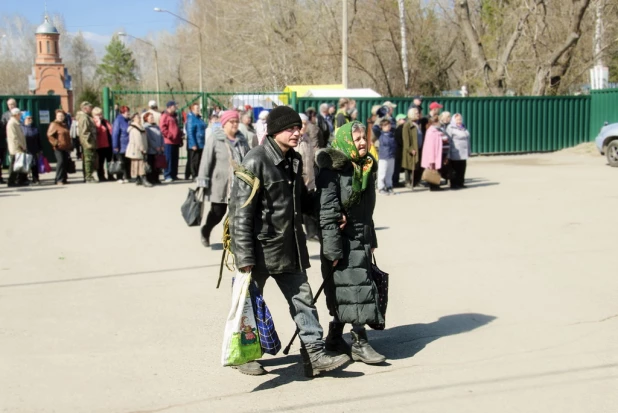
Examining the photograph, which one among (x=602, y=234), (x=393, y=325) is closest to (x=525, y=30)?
(x=602, y=234)

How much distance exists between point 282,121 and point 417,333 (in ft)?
7.41

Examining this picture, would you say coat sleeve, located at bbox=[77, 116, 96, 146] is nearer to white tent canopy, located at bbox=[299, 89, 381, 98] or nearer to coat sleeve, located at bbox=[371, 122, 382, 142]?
coat sleeve, located at bbox=[371, 122, 382, 142]

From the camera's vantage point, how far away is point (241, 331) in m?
5.34

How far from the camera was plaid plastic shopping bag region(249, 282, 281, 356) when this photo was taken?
5445 millimetres

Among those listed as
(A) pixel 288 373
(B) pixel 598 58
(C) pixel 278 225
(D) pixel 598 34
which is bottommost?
(A) pixel 288 373

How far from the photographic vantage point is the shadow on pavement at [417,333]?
621cm

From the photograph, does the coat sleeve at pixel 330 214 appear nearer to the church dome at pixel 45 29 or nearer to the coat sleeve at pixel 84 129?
the coat sleeve at pixel 84 129

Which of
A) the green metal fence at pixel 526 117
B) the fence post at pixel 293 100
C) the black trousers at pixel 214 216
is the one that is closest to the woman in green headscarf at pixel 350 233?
the black trousers at pixel 214 216

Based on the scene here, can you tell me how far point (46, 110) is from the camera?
20781 millimetres

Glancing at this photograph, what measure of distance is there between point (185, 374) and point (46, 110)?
54.3ft

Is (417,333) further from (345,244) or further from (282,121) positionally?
(282,121)

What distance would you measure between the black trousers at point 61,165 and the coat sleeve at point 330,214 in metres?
13.5

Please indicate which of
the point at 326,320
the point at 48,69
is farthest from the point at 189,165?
the point at 48,69

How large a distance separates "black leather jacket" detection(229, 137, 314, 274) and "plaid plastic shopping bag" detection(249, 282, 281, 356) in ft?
0.52
